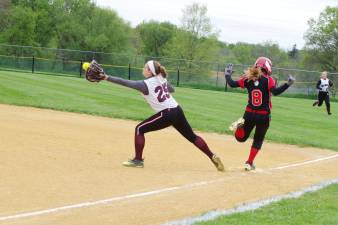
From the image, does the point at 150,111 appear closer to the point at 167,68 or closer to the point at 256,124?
the point at 256,124

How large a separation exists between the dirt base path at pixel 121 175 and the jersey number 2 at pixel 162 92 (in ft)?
3.59

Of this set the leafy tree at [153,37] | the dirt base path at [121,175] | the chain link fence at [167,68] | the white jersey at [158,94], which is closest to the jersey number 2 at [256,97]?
the dirt base path at [121,175]

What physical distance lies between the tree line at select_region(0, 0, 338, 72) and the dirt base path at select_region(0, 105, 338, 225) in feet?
154

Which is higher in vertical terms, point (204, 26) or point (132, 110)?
point (204, 26)

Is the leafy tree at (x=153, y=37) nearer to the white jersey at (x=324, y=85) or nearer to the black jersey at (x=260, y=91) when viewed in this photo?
the white jersey at (x=324, y=85)

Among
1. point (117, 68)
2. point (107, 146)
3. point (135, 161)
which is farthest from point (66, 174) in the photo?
point (117, 68)

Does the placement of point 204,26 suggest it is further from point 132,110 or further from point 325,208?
point 325,208

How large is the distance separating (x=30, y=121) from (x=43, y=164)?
5119 mm

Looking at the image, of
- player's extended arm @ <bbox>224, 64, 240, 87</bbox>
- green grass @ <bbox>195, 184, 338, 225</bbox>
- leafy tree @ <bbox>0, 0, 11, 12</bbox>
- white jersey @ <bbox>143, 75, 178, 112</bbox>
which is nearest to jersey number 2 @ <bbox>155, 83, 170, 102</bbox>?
white jersey @ <bbox>143, 75, 178, 112</bbox>

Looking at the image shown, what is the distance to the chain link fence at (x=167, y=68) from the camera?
40531 millimetres

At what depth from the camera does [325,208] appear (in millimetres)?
6410

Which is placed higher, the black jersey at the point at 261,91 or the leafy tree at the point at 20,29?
the leafy tree at the point at 20,29

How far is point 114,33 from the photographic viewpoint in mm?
68875

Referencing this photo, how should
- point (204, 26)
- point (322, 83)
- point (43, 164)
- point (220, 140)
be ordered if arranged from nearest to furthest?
point (43, 164), point (220, 140), point (322, 83), point (204, 26)
